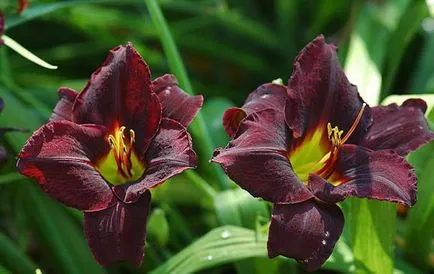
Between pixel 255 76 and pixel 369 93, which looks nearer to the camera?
pixel 369 93

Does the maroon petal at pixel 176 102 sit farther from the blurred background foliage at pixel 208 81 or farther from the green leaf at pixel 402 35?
the green leaf at pixel 402 35

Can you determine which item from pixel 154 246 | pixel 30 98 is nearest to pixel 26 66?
pixel 30 98

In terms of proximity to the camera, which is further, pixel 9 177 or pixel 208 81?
pixel 208 81

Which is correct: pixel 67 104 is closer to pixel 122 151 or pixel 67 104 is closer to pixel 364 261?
pixel 122 151

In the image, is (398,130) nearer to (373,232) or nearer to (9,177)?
(373,232)

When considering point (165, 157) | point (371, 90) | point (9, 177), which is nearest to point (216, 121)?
point (371, 90)

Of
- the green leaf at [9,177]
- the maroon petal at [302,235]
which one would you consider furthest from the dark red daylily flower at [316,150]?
the green leaf at [9,177]
